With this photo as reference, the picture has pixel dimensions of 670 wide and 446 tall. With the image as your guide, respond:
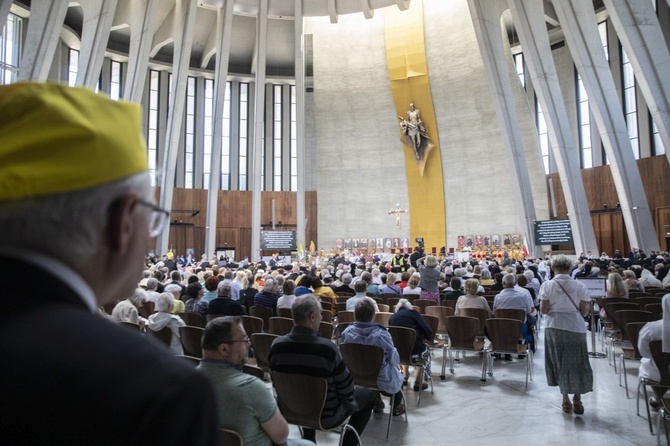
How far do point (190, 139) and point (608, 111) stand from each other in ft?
78.2

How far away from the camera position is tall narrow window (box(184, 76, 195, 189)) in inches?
1212

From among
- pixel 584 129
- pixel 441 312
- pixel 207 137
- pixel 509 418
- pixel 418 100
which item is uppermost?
pixel 418 100

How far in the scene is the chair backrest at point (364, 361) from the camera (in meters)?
4.63

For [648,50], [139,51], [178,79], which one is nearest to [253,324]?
[648,50]

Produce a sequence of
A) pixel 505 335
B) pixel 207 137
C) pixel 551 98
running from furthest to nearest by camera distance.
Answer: pixel 207 137 < pixel 551 98 < pixel 505 335

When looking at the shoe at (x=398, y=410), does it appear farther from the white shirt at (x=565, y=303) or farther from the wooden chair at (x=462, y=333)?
the white shirt at (x=565, y=303)

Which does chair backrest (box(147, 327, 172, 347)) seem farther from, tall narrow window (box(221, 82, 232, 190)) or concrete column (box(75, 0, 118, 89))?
tall narrow window (box(221, 82, 232, 190))

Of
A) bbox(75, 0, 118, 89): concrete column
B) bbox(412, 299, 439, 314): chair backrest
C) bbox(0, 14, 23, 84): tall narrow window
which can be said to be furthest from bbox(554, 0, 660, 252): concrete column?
bbox(0, 14, 23, 84): tall narrow window

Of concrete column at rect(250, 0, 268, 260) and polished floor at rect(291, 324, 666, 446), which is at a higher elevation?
concrete column at rect(250, 0, 268, 260)

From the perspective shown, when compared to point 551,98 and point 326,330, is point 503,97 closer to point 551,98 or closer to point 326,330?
point 551,98

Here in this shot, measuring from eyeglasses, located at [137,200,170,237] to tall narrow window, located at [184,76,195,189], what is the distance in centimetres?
3131

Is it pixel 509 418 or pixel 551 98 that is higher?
pixel 551 98

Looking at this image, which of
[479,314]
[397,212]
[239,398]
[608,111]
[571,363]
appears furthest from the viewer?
[397,212]

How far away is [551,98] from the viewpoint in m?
20.8
